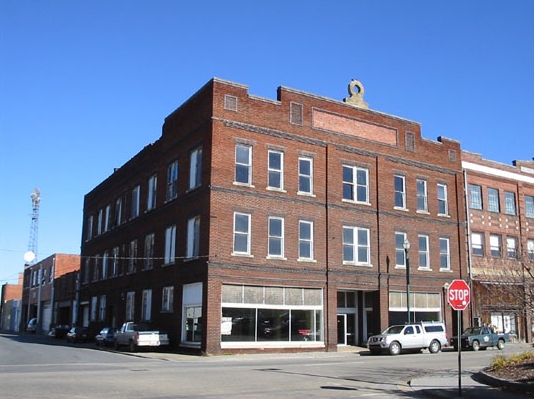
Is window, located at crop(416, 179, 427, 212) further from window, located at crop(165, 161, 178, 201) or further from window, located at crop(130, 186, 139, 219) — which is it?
window, located at crop(130, 186, 139, 219)

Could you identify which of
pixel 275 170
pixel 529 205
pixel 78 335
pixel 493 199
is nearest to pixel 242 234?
pixel 275 170

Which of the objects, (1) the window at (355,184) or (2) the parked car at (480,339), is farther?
(1) the window at (355,184)

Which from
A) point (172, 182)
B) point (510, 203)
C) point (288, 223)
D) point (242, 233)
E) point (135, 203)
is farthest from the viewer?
point (510, 203)

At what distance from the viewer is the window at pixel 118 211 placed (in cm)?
4606

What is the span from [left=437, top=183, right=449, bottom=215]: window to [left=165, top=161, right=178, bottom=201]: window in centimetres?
1691

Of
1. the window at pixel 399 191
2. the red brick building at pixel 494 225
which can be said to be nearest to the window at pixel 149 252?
the window at pixel 399 191

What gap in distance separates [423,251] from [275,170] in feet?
38.1

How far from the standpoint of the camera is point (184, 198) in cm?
3369

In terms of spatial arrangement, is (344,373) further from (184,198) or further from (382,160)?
(382,160)

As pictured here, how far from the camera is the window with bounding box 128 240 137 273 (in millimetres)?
41375

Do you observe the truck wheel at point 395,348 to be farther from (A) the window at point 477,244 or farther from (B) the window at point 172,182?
(B) the window at point 172,182

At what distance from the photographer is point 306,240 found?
3325cm

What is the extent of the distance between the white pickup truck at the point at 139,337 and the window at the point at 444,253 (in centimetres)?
1807

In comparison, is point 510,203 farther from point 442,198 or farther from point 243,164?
point 243,164
